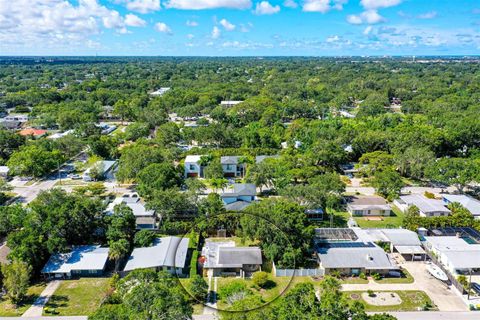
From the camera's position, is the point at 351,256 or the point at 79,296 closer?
the point at 79,296

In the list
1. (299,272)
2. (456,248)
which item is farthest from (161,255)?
(456,248)

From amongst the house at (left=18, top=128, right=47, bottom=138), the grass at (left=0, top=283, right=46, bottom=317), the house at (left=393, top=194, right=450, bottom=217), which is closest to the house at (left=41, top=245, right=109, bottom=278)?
the grass at (left=0, top=283, right=46, bottom=317)

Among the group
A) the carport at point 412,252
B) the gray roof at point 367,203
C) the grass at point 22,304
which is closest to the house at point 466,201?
the gray roof at point 367,203

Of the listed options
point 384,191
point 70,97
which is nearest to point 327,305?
point 384,191

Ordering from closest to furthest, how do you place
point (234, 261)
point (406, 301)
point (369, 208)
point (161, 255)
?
point (406, 301) < point (234, 261) < point (161, 255) < point (369, 208)

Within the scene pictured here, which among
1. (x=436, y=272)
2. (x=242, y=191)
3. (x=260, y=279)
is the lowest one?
(x=436, y=272)

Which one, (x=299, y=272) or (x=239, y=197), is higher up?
(x=239, y=197)

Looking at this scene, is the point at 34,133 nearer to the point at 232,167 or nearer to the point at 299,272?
the point at 232,167
